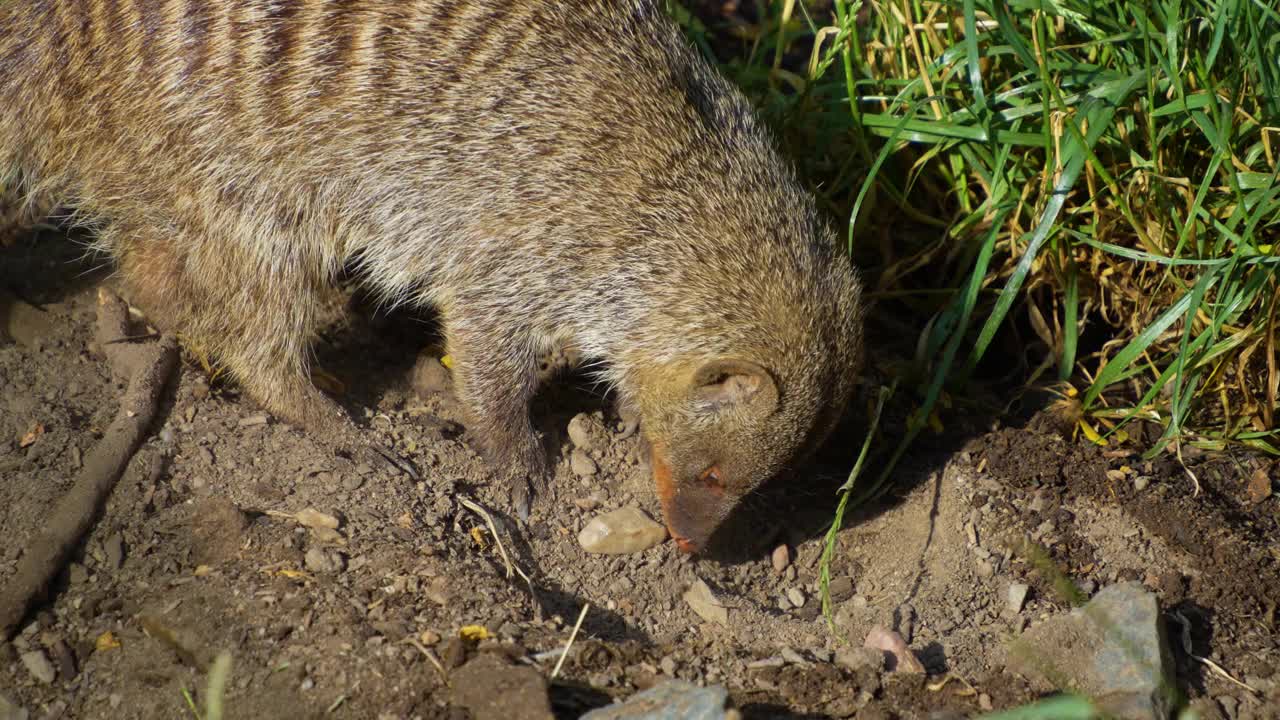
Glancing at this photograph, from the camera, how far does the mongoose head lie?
3385 millimetres

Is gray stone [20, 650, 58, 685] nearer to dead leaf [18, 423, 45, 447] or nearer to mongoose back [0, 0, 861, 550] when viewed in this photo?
dead leaf [18, 423, 45, 447]

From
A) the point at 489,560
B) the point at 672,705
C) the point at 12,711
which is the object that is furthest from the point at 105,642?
the point at 672,705

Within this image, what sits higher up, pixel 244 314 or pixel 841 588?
pixel 244 314

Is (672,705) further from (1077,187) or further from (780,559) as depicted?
(1077,187)

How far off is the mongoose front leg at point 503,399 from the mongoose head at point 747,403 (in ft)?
1.42

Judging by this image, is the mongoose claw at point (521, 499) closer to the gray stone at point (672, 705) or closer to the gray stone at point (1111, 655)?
the gray stone at point (672, 705)

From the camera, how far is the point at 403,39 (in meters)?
3.53

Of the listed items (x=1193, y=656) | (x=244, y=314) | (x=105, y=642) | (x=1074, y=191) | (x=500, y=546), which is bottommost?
(x=500, y=546)

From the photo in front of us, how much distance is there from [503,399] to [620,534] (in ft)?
1.86

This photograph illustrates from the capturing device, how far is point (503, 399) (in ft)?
→ 12.5

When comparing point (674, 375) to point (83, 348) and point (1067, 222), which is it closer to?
point (1067, 222)

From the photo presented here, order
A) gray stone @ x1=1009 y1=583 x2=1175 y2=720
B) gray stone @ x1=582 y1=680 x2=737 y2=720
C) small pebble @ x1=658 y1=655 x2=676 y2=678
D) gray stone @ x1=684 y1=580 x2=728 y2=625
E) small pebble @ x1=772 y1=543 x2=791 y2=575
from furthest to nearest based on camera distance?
small pebble @ x1=772 y1=543 x2=791 y2=575
gray stone @ x1=684 y1=580 x2=728 y2=625
small pebble @ x1=658 y1=655 x2=676 y2=678
gray stone @ x1=1009 y1=583 x2=1175 y2=720
gray stone @ x1=582 y1=680 x2=737 y2=720

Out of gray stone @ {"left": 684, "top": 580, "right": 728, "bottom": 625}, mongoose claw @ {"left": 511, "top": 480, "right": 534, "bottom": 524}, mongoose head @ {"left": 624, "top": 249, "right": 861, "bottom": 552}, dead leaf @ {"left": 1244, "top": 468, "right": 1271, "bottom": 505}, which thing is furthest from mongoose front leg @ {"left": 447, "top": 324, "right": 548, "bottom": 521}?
dead leaf @ {"left": 1244, "top": 468, "right": 1271, "bottom": 505}

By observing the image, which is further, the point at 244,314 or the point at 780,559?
the point at 780,559
